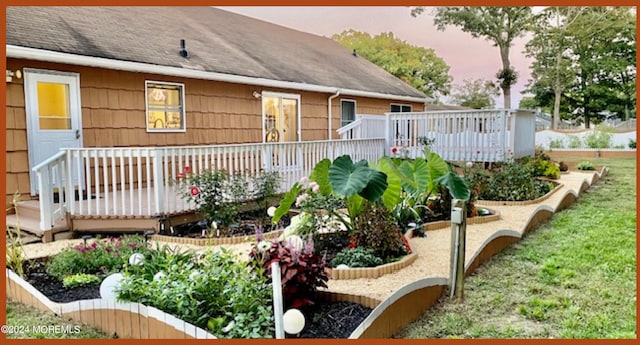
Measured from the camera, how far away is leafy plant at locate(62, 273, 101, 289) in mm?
3912

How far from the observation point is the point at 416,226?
19.3ft

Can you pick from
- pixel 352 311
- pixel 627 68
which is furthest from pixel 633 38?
pixel 352 311

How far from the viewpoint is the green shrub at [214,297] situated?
2889 millimetres

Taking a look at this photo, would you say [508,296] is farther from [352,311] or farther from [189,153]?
[189,153]

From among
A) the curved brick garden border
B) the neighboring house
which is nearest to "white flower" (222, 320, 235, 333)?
the curved brick garden border

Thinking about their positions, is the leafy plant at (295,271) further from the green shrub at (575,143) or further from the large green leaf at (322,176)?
the green shrub at (575,143)

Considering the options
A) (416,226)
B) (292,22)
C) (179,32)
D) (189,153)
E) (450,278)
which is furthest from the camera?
(292,22)

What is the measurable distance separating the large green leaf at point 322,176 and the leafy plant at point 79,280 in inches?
91.2

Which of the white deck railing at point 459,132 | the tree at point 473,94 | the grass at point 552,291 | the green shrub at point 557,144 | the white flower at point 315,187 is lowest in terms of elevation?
the grass at point 552,291

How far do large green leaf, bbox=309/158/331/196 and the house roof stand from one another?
415cm

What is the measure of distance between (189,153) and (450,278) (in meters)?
3.97

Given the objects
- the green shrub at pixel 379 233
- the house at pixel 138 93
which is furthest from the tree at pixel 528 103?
the green shrub at pixel 379 233

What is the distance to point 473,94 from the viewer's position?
120ft

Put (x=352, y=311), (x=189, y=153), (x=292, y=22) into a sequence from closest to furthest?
1. (x=352, y=311)
2. (x=189, y=153)
3. (x=292, y=22)
